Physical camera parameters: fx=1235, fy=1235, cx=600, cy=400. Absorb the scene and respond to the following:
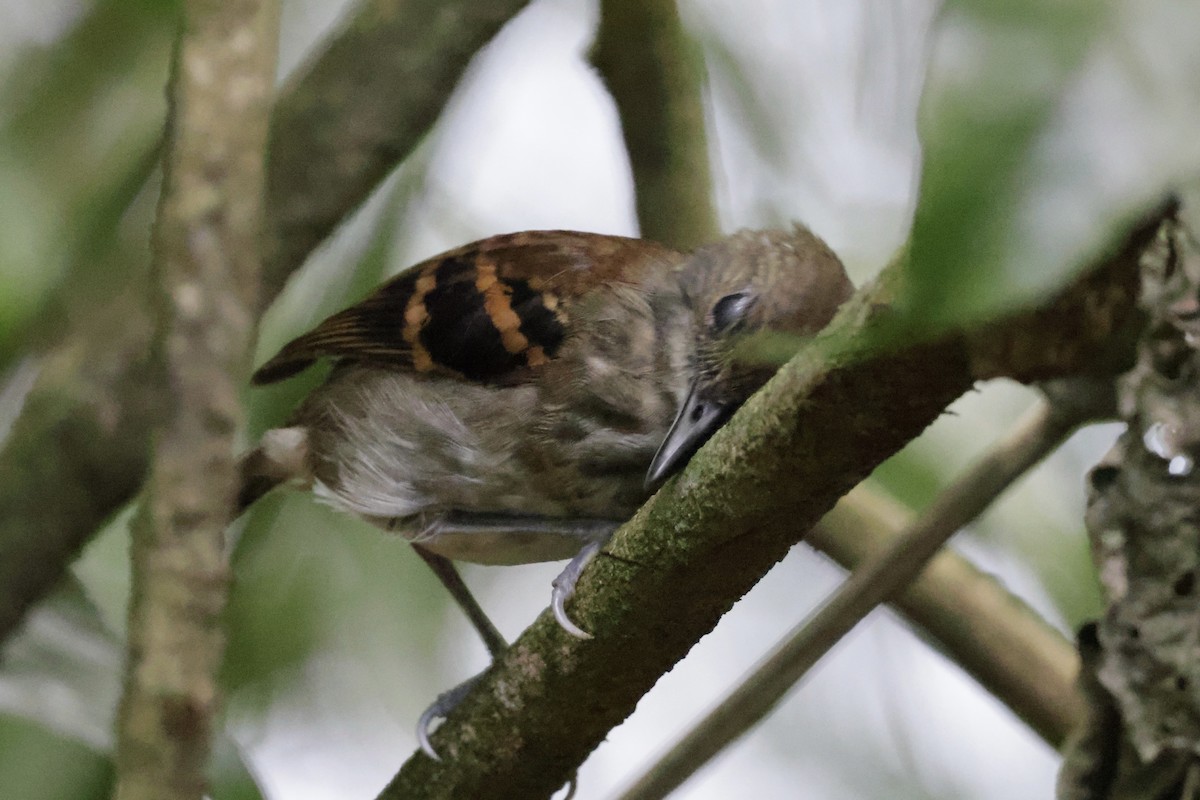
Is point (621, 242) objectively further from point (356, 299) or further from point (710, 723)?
point (710, 723)

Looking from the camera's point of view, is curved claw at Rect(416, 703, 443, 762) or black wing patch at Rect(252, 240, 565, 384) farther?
black wing patch at Rect(252, 240, 565, 384)

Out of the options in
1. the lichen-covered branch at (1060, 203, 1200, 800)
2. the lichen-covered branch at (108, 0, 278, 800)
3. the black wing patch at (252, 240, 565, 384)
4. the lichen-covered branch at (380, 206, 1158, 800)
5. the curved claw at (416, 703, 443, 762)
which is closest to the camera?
the lichen-covered branch at (380, 206, 1158, 800)

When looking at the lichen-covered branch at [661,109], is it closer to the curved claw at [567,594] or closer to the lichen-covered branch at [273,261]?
the lichen-covered branch at [273,261]

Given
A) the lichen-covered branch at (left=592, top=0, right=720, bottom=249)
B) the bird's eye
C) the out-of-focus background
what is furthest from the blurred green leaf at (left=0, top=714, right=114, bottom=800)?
the lichen-covered branch at (left=592, top=0, right=720, bottom=249)

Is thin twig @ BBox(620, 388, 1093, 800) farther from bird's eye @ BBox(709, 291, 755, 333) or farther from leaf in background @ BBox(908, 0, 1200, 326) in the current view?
leaf in background @ BBox(908, 0, 1200, 326)

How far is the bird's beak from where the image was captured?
4.72 ft

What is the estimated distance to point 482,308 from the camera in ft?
5.71

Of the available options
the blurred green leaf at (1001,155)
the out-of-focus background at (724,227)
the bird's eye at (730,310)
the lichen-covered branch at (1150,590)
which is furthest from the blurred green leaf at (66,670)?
the blurred green leaf at (1001,155)

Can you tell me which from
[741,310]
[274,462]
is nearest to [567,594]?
[741,310]

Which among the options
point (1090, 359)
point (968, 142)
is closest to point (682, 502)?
point (1090, 359)

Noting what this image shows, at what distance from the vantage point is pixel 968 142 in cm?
40

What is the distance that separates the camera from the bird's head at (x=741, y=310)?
144cm

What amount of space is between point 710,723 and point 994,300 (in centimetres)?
101

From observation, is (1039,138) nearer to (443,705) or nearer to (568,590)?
(568,590)
